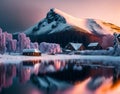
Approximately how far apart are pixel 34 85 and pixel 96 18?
1587 cm

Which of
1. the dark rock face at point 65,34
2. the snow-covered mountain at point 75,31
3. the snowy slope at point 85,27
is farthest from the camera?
the dark rock face at point 65,34

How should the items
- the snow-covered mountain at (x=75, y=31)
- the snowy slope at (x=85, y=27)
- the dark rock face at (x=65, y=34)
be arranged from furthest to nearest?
the dark rock face at (x=65, y=34), the snow-covered mountain at (x=75, y=31), the snowy slope at (x=85, y=27)

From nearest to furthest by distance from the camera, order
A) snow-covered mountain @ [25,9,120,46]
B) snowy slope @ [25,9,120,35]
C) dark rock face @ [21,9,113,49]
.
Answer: snowy slope @ [25,9,120,35]
snow-covered mountain @ [25,9,120,46]
dark rock face @ [21,9,113,49]

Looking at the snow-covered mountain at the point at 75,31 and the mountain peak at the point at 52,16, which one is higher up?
the mountain peak at the point at 52,16

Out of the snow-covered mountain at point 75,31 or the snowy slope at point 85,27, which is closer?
the snowy slope at point 85,27

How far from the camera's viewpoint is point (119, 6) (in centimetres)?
2308

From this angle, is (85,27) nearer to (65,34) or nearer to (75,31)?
(75,31)

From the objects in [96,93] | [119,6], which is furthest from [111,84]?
[119,6]

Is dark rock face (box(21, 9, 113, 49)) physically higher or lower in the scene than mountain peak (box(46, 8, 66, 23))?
lower

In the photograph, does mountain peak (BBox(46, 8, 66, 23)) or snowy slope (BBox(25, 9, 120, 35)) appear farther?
mountain peak (BBox(46, 8, 66, 23))

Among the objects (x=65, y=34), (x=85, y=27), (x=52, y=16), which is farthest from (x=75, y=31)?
(x=52, y=16)

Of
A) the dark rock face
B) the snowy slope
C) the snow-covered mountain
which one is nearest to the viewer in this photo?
the snowy slope

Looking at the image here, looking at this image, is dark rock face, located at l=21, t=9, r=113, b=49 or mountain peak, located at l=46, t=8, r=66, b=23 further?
dark rock face, located at l=21, t=9, r=113, b=49

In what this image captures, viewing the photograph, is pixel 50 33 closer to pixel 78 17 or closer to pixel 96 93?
pixel 78 17
